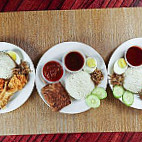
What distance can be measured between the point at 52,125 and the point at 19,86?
47cm

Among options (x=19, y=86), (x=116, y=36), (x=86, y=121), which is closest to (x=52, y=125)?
(x=86, y=121)

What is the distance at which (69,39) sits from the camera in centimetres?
210

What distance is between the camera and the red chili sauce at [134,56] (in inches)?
77.0

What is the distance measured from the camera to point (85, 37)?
2102mm

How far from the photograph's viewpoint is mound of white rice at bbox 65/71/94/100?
1960 millimetres

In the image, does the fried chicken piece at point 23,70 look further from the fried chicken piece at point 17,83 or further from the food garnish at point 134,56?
the food garnish at point 134,56

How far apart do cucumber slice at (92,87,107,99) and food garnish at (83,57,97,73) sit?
6.5 inches

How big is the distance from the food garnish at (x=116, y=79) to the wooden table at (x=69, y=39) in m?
0.15

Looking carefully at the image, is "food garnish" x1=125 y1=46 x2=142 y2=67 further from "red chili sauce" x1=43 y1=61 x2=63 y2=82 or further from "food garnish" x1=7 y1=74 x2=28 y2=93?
"food garnish" x1=7 y1=74 x2=28 y2=93

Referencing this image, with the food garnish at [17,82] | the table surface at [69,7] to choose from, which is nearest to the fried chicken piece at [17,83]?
the food garnish at [17,82]

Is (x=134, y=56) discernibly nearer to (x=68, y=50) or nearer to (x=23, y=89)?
(x=68, y=50)

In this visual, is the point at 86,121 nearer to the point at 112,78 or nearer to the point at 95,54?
the point at 112,78

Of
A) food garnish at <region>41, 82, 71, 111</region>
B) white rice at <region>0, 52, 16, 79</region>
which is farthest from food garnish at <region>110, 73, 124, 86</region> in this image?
white rice at <region>0, 52, 16, 79</region>

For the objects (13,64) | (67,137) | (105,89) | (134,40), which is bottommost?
(67,137)
